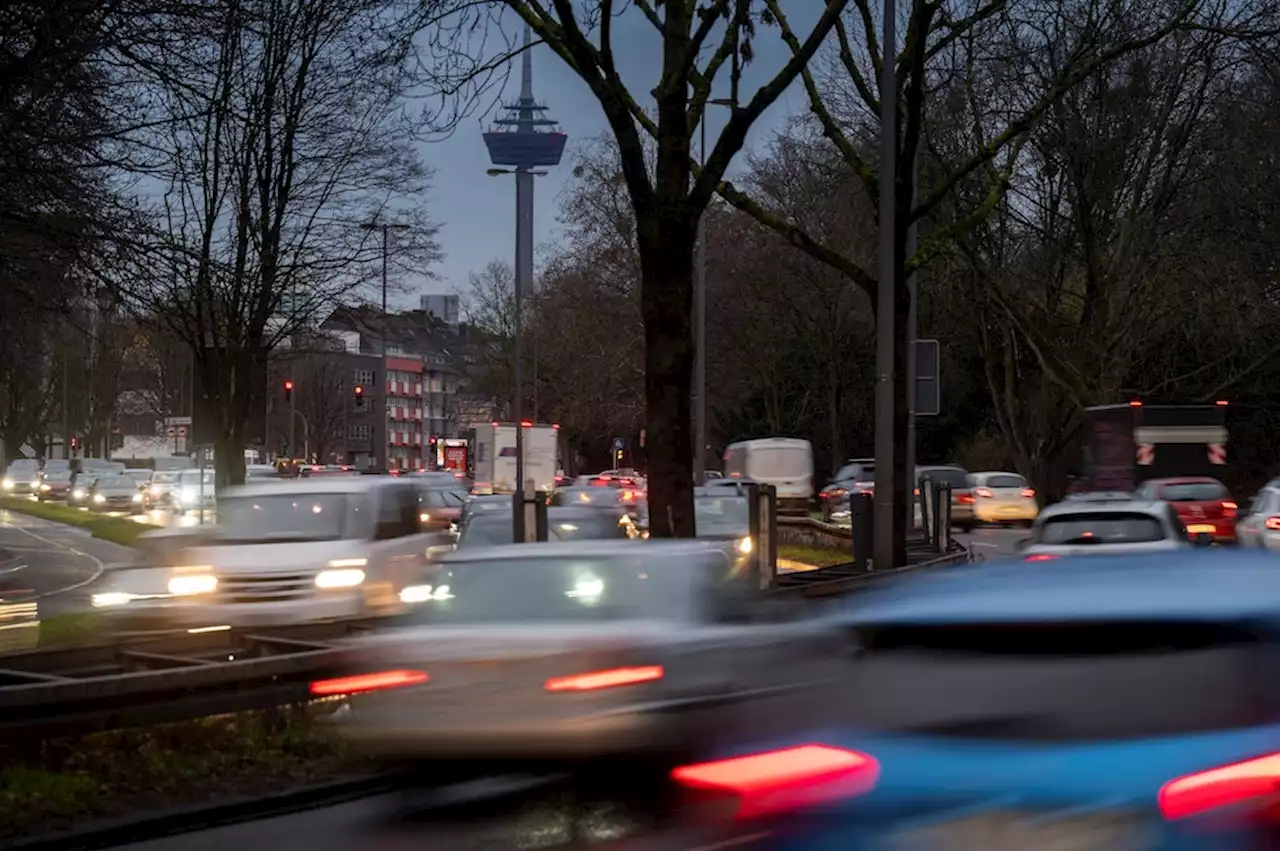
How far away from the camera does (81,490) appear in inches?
3150

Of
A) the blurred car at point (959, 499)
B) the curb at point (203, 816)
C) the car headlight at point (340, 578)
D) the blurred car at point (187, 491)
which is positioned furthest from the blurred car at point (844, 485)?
the curb at point (203, 816)

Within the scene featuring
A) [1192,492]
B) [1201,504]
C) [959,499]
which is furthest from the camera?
[959,499]

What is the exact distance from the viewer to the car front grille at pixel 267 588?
671 inches

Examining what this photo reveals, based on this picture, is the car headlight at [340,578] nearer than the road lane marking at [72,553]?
Yes

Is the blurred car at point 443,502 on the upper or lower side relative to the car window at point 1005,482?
lower

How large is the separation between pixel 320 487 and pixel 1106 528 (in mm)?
8249

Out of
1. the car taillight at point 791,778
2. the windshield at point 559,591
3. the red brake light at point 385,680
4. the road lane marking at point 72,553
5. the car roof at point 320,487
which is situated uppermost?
the car roof at point 320,487

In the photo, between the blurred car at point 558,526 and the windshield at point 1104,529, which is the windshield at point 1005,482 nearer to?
the blurred car at point 558,526

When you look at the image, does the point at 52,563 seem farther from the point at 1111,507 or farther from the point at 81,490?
the point at 81,490

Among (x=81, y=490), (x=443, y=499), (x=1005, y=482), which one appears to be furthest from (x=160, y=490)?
(x=1005, y=482)

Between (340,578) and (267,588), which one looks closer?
(267,588)

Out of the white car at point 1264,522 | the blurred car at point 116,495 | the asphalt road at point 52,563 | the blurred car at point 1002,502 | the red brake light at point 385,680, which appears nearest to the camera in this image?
the red brake light at point 385,680

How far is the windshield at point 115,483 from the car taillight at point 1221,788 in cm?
7070

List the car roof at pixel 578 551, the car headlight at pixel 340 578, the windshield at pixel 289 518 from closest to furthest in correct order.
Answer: the car roof at pixel 578 551 → the car headlight at pixel 340 578 → the windshield at pixel 289 518
